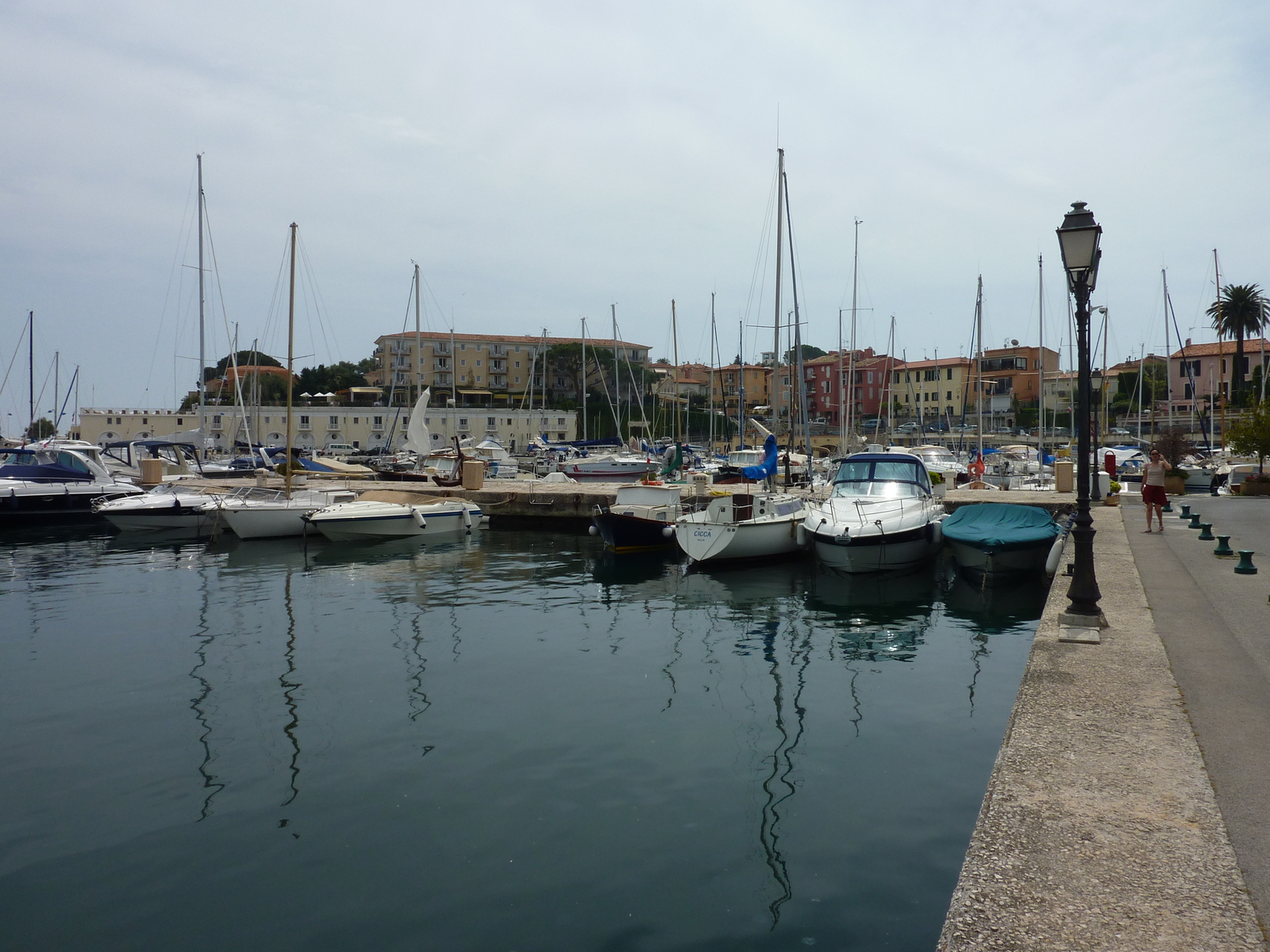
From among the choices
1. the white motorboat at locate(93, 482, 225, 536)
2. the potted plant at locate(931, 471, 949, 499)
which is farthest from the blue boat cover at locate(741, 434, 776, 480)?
the white motorboat at locate(93, 482, 225, 536)

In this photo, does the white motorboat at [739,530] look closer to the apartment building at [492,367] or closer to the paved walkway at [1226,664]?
the paved walkway at [1226,664]

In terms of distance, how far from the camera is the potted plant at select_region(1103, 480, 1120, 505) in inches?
1034

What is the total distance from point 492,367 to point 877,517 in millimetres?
107553

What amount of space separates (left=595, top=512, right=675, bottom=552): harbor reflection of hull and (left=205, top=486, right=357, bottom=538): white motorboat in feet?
30.4

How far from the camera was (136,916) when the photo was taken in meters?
5.75

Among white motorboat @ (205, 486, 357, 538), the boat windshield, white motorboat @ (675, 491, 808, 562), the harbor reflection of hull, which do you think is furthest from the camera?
white motorboat @ (205, 486, 357, 538)

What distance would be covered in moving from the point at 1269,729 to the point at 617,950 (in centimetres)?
472

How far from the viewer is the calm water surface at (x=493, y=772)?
5.71 m

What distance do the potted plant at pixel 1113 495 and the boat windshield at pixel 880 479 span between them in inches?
320

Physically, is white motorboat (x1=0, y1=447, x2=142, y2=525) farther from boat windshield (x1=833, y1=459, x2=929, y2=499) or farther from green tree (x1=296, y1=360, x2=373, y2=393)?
green tree (x1=296, y1=360, x2=373, y2=393)

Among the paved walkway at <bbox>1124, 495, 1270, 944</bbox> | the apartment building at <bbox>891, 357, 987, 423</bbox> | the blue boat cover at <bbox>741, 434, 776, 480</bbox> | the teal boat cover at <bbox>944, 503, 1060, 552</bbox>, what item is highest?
the apartment building at <bbox>891, 357, 987, 423</bbox>

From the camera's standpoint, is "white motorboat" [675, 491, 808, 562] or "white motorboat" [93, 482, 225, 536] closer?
"white motorboat" [675, 491, 808, 562]

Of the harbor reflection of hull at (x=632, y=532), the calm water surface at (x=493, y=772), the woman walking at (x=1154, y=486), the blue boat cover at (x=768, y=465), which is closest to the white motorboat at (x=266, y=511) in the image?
the harbor reflection of hull at (x=632, y=532)

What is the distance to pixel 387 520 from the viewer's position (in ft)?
85.2
